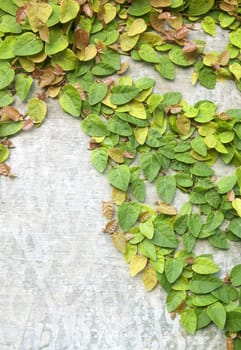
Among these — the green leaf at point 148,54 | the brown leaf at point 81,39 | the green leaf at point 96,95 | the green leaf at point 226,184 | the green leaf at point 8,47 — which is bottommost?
the green leaf at point 226,184

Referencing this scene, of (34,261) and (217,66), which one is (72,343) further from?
(217,66)

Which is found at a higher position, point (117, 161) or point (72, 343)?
point (117, 161)

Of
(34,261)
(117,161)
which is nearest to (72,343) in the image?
(34,261)

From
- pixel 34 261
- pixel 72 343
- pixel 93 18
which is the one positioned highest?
pixel 93 18

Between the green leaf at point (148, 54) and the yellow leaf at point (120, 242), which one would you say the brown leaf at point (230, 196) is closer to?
the yellow leaf at point (120, 242)

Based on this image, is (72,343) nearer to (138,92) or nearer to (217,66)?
(138,92)

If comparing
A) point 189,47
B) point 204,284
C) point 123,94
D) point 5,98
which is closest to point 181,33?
point 189,47

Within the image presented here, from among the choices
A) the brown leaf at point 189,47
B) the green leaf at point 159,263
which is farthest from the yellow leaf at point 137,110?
the green leaf at point 159,263
